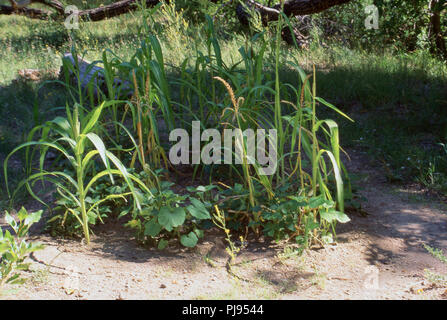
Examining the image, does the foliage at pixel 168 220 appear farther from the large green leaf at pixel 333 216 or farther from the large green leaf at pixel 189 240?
the large green leaf at pixel 333 216

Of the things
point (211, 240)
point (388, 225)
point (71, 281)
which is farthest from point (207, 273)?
point (388, 225)

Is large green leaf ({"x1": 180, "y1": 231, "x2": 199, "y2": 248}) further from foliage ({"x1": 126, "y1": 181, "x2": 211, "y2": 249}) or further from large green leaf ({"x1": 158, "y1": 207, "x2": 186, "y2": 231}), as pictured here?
large green leaf ({"x1": 158, "y1": 207, "x2": 186, "y2": 231})

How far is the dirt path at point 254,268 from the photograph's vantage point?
2.14 m

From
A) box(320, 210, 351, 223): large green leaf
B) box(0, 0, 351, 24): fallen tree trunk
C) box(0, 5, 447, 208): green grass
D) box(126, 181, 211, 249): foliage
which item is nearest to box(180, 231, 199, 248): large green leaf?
box(126, 181, 211, 249): foliage

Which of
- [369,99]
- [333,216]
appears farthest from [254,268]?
[369,99]

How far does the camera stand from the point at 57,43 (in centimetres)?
908

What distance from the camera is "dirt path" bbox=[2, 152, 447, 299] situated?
7.02 ft

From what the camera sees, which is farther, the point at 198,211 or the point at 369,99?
the point at 369,99

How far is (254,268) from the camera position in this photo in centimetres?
238

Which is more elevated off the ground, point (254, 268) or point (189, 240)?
point (189, 240)

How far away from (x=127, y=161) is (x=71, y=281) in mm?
1300

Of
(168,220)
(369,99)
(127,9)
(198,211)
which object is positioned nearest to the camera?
(168,220)

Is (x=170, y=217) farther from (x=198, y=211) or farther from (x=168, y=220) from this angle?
(x=198, y=211)

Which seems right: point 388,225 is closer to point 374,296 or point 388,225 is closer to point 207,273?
point 374,296
